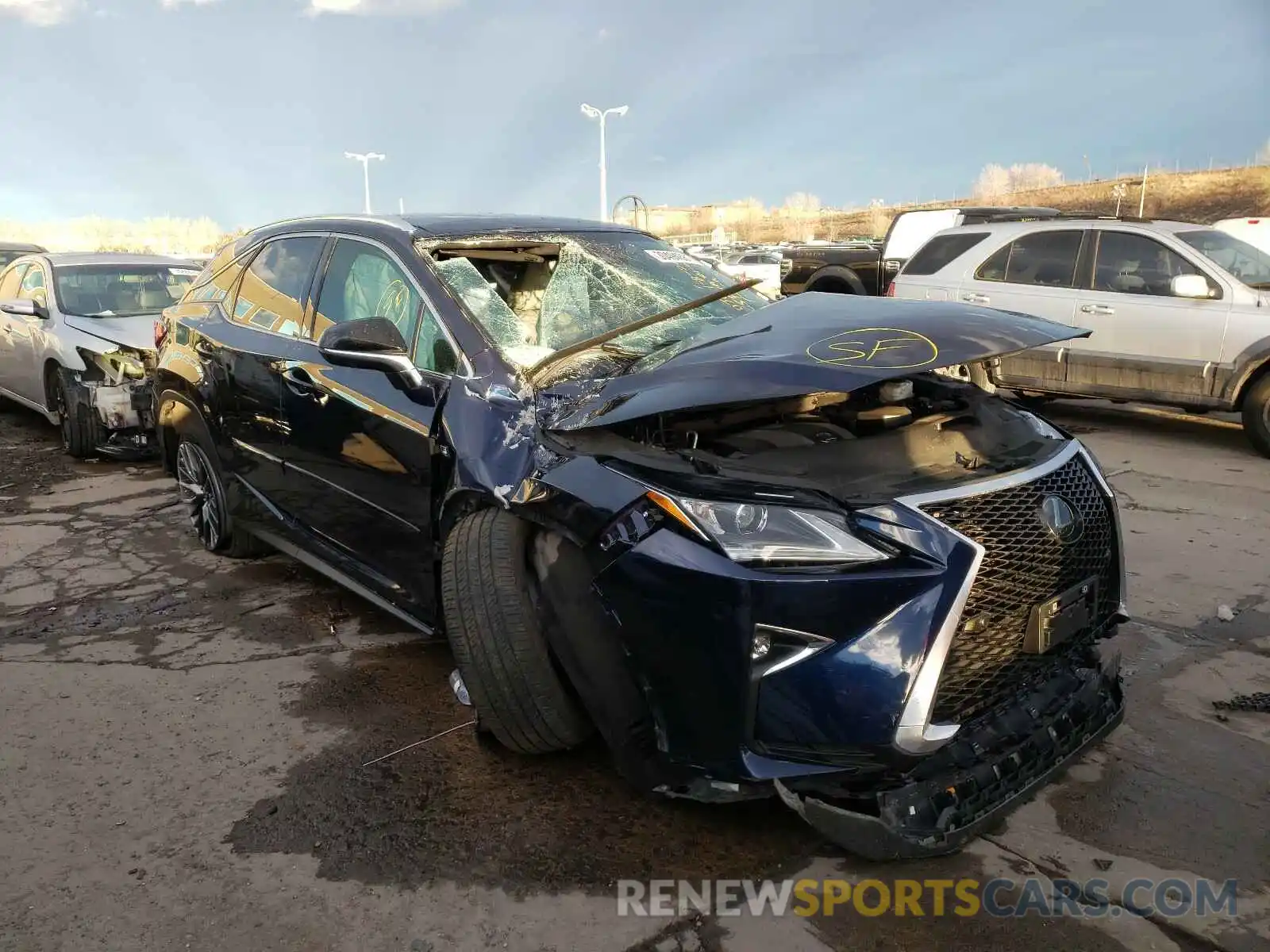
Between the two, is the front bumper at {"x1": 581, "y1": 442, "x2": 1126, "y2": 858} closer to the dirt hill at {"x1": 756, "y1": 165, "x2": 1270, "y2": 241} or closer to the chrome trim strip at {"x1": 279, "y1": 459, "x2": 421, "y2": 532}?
the chrome trim strip at {"x1": 279, "y1": 459, "x2": 421, "y2": 532}

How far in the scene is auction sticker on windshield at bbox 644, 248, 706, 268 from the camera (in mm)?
4193

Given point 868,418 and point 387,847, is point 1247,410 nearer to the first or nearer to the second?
point 868,418

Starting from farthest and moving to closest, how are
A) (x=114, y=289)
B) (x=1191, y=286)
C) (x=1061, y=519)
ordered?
(x=114, y=289)
(x=1191, y=286)
(x=1061, y=519)

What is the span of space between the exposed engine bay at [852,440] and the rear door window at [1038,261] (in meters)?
6.15

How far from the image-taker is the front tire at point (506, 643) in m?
2.73

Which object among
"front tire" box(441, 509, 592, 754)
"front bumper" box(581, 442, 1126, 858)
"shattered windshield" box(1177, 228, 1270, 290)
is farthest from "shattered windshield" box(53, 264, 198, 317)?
"shattered windshield" box(1177, 228, 1270, 290)

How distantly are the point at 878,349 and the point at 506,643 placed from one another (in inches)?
52.2

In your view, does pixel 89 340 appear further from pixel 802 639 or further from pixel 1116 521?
pixel 1116 521

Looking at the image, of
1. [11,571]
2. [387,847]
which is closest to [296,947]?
[387,847]

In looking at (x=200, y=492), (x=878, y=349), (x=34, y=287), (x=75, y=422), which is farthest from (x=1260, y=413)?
(x=34, y=287)

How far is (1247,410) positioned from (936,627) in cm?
651

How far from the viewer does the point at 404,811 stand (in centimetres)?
285

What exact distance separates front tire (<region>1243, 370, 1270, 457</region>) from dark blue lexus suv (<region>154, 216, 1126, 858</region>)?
17.1ft

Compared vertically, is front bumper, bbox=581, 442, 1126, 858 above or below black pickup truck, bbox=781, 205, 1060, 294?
below
